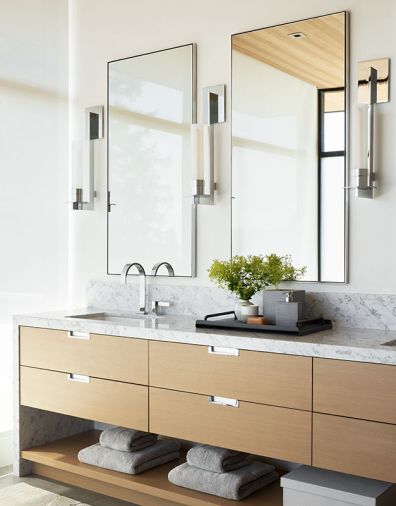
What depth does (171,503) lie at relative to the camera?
3.01 metres

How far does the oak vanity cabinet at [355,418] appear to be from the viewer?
227 cm

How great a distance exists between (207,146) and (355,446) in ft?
5.40

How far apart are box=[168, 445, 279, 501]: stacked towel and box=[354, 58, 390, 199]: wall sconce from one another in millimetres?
1266

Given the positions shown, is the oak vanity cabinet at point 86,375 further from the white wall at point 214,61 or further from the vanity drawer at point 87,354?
the white wall at point 214,61

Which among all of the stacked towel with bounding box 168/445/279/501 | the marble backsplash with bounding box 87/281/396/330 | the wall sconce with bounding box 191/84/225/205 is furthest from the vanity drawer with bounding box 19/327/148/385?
the wall sconce with bounding box 191/84/225/205

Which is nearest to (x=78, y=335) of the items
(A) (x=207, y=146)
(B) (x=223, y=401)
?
(B) (x=223, y=401)

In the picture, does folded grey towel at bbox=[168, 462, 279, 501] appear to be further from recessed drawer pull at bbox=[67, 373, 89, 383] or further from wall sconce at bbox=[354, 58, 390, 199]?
wall sconce at bbox=[354, 58, 390, 199]

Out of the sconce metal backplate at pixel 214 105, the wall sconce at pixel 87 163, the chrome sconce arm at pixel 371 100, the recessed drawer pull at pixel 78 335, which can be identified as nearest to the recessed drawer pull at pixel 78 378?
the recessed drawer pull at pixel 78 335

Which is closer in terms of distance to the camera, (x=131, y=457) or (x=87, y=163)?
(x=131, y=457)

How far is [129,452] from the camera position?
3.19 m

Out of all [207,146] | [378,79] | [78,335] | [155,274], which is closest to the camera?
[378,79]

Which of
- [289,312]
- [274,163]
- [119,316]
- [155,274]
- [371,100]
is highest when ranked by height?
[371,100]

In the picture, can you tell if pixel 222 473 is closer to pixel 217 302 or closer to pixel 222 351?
pixel 222 351

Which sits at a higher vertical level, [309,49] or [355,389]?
[309,49]
